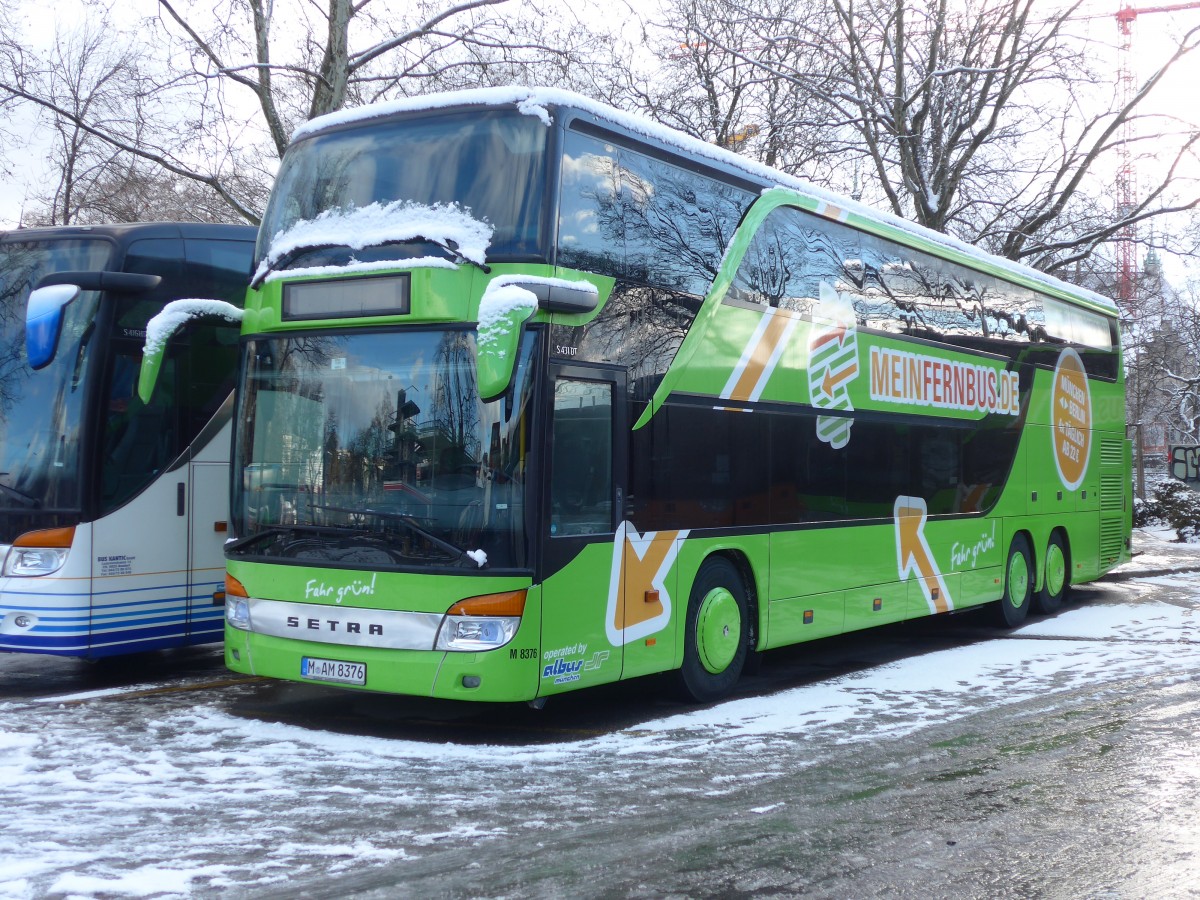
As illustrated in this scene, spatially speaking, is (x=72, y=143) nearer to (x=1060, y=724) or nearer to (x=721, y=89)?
(x=721, y=89)

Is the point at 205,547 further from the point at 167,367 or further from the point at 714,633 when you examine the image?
the point at 714,633

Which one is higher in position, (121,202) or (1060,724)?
(121,202)

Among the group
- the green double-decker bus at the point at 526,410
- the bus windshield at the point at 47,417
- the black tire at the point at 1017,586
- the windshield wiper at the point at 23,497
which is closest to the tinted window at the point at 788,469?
the green double-decker bus at the point at 526,410

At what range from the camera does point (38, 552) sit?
9695 millimetres

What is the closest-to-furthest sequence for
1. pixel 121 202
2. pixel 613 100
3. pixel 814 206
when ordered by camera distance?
pixel 814 206 → pixel 613 100 → pixel 121 202

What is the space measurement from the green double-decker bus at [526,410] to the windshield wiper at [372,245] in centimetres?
2

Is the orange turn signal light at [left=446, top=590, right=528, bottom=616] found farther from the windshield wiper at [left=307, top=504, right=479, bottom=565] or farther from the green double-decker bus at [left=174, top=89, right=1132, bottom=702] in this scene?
the windshield wiper at [left=307, top=504, right=479, bottom=565]

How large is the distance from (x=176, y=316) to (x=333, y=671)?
2898 millimetres

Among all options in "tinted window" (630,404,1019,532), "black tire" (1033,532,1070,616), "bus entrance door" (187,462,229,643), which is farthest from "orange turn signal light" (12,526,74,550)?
"black tire" (1033,532,1070,616)

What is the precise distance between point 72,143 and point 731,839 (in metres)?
24.9

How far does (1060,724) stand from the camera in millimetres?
8805

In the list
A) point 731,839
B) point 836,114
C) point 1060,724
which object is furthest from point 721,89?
point 731,839

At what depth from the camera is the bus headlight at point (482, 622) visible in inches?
305

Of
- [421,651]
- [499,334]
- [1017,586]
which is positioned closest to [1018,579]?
[1017,586]
